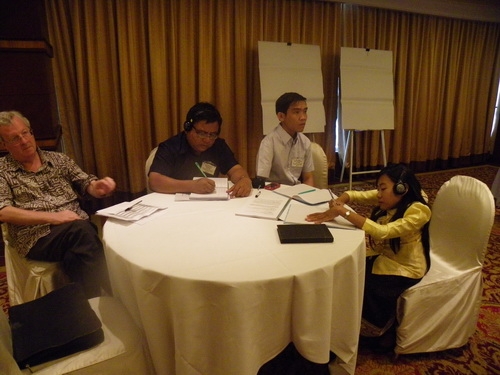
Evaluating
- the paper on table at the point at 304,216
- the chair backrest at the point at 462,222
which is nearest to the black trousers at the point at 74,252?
the paper on table at the point at 304,216

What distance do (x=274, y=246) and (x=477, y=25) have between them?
6.27m

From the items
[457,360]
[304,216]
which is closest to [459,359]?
[457,360]

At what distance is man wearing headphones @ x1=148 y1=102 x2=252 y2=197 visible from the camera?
6.21ft

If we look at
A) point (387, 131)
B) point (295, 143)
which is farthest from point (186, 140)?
point (387, 131)

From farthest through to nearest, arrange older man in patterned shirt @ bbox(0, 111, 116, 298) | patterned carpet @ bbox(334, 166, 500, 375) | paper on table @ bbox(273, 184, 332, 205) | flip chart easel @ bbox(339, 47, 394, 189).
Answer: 1. flip chart easel @ bbox(339, 47, 394, 189)
2. paper on table @ bbox(273, 184, 332, 205)
3. older man in patterned shirt @ bbox(0, 111, 116, 298)
4. patterned carpet @ bbox(334, 166, 500, 375)

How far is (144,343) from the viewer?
1133 millimetres

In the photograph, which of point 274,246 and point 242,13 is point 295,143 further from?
point 242,13

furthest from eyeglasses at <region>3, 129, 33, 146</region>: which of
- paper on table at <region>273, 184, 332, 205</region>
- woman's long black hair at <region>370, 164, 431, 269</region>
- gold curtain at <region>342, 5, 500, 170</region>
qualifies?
gold curtain at <region>342, 5, 500, 170</region>

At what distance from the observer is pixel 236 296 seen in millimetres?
981

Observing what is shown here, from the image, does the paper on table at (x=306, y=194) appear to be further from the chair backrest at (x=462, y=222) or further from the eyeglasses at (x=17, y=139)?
the eyeglasses at (x=17, y=139)

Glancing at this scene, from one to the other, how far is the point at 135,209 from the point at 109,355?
27.6 inches

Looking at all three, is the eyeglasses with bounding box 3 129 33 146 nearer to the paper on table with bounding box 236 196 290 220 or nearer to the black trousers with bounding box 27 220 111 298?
the black trousers with bounding box 27 220 111 298

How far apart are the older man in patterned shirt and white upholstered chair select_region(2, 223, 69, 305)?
3 centimetres

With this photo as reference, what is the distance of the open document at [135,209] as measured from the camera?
4.88ft
